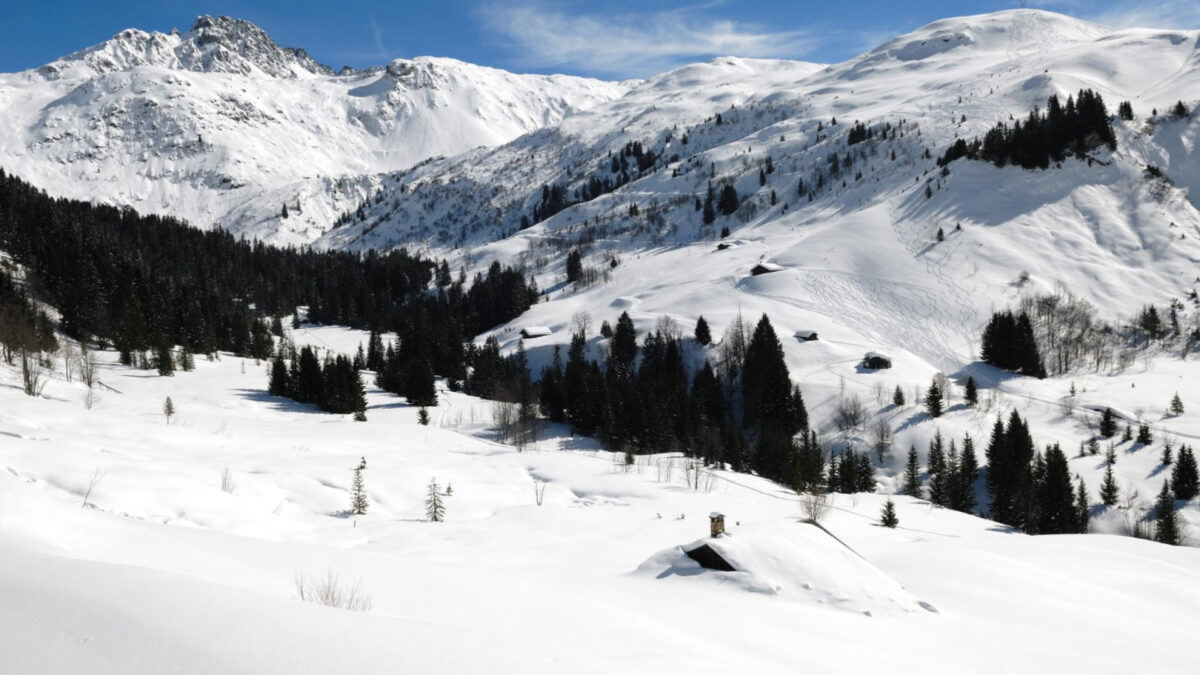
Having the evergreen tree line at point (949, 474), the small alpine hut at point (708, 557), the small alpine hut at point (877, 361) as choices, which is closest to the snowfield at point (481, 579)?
the small alpine hut at point (708, 557)

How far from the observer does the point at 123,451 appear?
18.0 m

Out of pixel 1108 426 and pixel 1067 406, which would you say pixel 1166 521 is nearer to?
pixel 1108 426

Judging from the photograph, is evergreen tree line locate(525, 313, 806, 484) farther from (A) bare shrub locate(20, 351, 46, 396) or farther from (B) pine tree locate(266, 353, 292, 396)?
(A) bare shrub locate(20, 351, 46, 396)

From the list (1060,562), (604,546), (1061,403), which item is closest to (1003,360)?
(1061,403)

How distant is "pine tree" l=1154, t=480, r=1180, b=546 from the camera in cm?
4541

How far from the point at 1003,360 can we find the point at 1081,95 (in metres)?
84.2

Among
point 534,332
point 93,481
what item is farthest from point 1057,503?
point 534,332

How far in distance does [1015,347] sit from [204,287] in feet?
404

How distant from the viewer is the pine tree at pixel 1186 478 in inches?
2000

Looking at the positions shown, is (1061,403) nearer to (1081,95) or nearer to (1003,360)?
(1003,360)

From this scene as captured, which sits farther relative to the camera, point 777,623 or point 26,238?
point 26,238

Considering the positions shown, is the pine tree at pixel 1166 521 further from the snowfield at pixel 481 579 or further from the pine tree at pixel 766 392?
the snowfield at pixel 481 579

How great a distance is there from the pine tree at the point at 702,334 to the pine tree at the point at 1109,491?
50287mm

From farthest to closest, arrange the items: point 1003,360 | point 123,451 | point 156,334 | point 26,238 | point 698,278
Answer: point 698,278
point 1003,360
point 26,238
point 156,334
point 123,451
